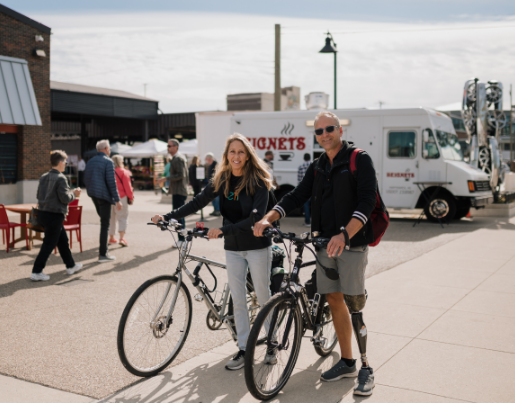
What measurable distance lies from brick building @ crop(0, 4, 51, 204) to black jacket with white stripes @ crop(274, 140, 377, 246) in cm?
1542

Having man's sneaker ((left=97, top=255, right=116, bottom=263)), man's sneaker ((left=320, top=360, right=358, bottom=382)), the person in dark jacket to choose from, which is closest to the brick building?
man's sneaker ((left=97, top=255, right=116, bottom=263))

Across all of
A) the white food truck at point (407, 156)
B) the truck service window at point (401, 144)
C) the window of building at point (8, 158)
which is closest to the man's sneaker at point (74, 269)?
the white food truck at point (407, 156)

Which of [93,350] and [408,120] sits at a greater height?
[408,120]

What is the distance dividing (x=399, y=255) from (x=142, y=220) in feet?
24.8

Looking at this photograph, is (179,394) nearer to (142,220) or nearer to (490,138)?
(142,220)

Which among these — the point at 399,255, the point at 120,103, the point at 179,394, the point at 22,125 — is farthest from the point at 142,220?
the point at 120,103

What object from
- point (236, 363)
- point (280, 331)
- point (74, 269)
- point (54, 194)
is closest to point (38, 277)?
point (74, 269)

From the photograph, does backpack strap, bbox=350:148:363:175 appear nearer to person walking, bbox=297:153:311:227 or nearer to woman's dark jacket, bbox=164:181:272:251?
woman's dark jacket, bbox=164:181:272:251

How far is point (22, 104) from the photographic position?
17.6 metres

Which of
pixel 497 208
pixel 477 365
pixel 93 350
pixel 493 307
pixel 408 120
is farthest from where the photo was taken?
pixel 497 208

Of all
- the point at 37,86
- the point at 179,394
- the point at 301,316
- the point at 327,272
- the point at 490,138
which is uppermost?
the point at 37,86

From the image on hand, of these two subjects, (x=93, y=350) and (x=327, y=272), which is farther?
(x=93, y=350)

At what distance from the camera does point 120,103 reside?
36.0 meters

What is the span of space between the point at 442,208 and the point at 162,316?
11318 mm
